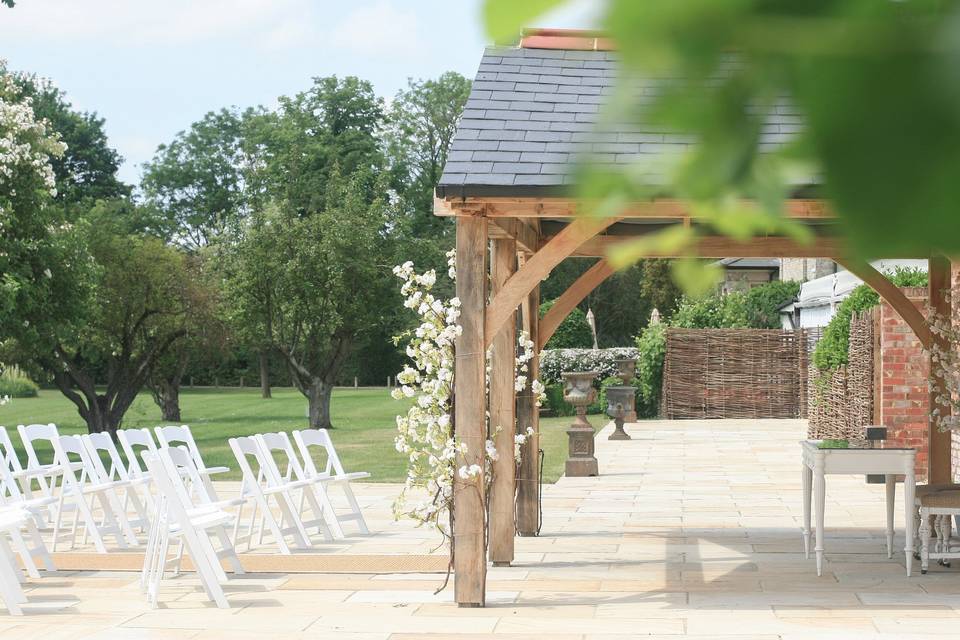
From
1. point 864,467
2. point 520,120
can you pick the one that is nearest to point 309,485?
point 520,120

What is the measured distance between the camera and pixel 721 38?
42cm

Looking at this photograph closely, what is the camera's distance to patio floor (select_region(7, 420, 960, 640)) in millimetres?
6266

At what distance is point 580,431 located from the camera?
14719 millimetres

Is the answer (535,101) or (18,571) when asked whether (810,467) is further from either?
(18,571)

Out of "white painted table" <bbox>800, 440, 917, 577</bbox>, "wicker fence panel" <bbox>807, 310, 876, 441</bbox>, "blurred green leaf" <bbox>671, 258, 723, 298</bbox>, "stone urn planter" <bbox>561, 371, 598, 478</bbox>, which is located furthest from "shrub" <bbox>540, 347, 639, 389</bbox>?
"blurred green leaf" <bbox>671, 258, 723, 298</bbox>

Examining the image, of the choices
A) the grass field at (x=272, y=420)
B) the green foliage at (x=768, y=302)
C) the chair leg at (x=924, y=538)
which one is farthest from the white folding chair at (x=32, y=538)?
the green foliage at (x=768, y=302)

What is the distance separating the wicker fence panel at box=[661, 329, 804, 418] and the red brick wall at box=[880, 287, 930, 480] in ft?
39.7

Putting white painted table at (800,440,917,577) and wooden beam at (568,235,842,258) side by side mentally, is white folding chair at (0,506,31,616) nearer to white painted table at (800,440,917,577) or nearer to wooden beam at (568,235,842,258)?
wooden beam at (568,235,842,258)

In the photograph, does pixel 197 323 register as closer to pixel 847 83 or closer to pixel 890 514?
pixel 890 514

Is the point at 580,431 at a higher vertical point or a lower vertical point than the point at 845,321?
lower

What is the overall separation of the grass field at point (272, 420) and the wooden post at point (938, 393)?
5659 millimetres

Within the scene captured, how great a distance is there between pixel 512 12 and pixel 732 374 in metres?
26.7

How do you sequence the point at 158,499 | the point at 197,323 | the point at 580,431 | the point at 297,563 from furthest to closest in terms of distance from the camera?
the point at 197,323, the point at 580,431, the point at 297,563, the point at 158,499

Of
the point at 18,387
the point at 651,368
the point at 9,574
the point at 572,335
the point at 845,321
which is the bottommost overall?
the point at 18,387
